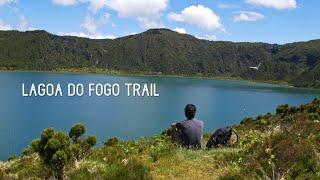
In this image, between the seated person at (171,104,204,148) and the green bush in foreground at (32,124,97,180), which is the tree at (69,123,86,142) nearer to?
the seated person at (171,104,204,148)

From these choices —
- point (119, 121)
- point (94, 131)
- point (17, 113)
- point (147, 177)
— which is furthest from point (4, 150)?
point (147, 177)

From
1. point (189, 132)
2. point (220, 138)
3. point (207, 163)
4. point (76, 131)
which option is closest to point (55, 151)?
point (207, 163)

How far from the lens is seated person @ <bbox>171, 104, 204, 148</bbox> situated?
14055 mm

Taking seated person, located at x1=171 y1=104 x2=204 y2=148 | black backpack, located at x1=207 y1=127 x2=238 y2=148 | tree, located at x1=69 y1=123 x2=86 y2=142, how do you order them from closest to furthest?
seated person, located at x1=171 y1=104 x2=204 y2=148
black backpack, located at x1=207 y1=127 x2=238 y2=148
tree, located at x1=69 y1=123 x2=86 y2=142

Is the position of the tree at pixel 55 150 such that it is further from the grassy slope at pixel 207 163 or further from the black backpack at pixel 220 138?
the black backpack at pixel 220 138

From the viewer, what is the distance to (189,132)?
14.0 meters

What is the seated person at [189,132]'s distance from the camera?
14055mm

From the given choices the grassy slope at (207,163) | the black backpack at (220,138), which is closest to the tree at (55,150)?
the grassy slope at (207,163)

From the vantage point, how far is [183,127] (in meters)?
14.1

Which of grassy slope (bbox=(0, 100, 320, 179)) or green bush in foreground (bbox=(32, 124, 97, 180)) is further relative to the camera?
green bush in foreground (bbox=(32, 124, 97, 180))

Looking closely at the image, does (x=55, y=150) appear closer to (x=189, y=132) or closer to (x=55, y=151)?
(x=55, y=151)

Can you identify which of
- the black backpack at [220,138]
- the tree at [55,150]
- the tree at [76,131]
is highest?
the tree at [55,150]

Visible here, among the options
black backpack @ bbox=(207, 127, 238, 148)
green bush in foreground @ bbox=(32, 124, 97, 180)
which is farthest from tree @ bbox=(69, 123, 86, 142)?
green bush in foreground @ bbox=(32, 124, 97, 180)

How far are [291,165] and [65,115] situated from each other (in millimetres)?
97369
